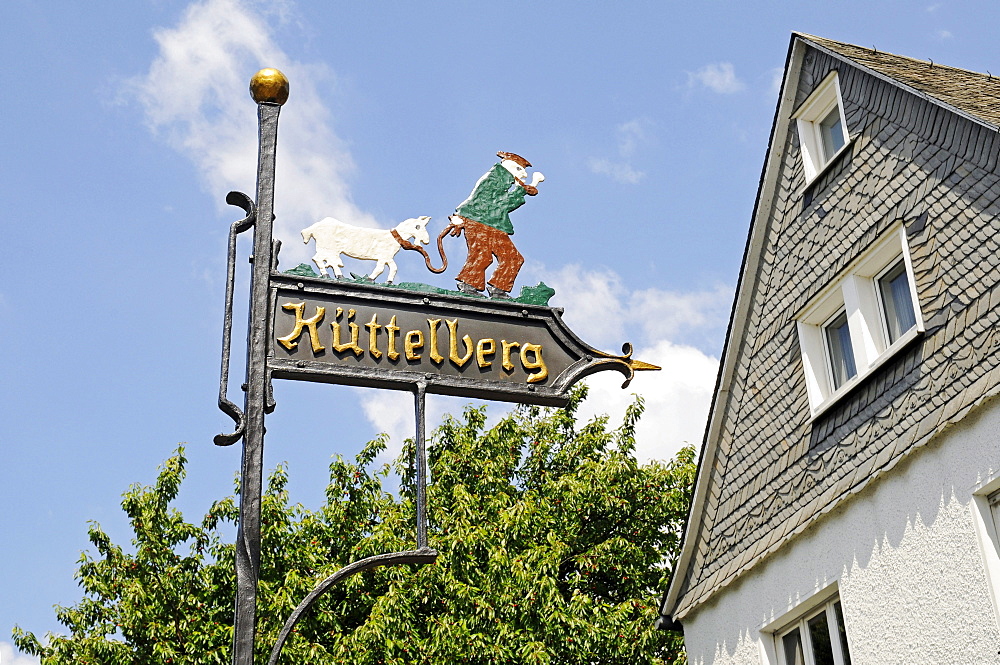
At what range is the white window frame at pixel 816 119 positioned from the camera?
10477 millimetres

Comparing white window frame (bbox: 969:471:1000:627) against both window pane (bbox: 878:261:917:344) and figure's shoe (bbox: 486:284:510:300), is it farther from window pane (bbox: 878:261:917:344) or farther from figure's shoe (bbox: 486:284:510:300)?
figure's shoe (bbox: 486:284:510:300)

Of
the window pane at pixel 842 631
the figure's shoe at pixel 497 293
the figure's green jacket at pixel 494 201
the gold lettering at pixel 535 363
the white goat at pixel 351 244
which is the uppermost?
the figure's green jacket at pixel 494 201

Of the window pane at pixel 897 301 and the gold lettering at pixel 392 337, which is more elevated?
the window pane at pixel 897 301

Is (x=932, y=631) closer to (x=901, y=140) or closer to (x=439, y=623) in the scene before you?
(x=901, y=140)

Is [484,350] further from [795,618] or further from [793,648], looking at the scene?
[793,648]

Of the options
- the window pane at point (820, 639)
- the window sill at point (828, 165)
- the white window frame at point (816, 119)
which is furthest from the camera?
the white window frame at point (816, 119)

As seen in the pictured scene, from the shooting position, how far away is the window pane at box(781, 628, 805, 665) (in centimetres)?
896

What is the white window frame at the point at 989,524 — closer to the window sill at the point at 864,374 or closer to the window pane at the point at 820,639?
the window sill at the point at 864,374

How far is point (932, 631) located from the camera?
7277 millimetres

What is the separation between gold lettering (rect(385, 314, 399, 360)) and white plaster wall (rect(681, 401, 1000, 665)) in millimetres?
3705

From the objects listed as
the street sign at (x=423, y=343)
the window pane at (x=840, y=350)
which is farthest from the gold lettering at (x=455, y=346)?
the window pane at (x=840, y=350)

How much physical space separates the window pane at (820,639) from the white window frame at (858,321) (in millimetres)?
1586

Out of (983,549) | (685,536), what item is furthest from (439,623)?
(983,549)

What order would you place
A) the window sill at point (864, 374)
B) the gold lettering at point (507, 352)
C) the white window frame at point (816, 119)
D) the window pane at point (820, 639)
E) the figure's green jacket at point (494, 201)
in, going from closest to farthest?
1. the gold lettering at point (507, 352)
2. the figure's green jacket at point (494, 201)
3. the window sill at point (864, 374)
4. the window pane at point (820, 639)
5. the white window frame at point (816, 119)
